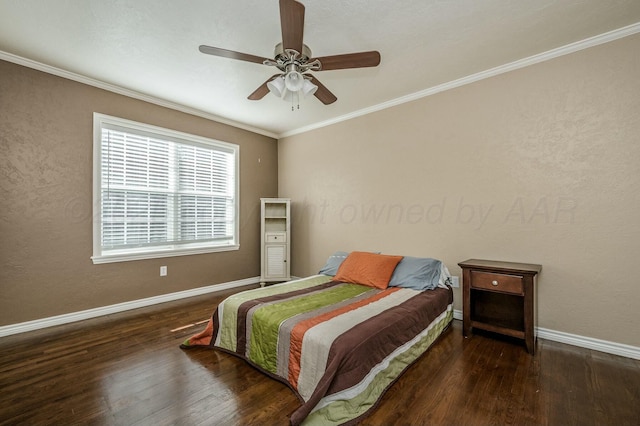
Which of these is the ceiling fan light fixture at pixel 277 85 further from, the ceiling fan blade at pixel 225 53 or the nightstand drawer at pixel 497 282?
the nightstand drawer at pixel 497 282

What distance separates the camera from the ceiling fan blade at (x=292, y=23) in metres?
1.56

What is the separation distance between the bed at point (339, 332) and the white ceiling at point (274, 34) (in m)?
2.07

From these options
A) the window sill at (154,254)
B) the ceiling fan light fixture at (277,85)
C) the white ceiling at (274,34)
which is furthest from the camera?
the window sill at (154,254)

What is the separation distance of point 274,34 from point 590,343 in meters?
3.76

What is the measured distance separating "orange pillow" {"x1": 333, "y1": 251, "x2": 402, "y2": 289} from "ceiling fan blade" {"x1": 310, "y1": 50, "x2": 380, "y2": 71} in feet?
6.49

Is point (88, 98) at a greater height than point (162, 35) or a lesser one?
lesser

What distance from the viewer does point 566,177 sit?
8.32 ft

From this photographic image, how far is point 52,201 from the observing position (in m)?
2.92

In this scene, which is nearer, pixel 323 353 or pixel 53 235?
pixel 323 353

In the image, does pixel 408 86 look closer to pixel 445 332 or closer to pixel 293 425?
pixel 445 332

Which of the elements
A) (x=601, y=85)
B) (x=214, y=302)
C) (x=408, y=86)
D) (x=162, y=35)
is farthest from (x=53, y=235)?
(x=601, y=85)

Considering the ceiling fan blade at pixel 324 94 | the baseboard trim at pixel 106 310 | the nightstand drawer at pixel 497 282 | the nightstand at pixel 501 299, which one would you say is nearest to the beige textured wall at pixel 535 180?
the nightstand at pixel 501 299

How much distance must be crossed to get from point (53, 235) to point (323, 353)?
3.13 m

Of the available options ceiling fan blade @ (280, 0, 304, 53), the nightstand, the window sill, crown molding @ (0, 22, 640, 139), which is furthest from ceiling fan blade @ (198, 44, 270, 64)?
the window sill
